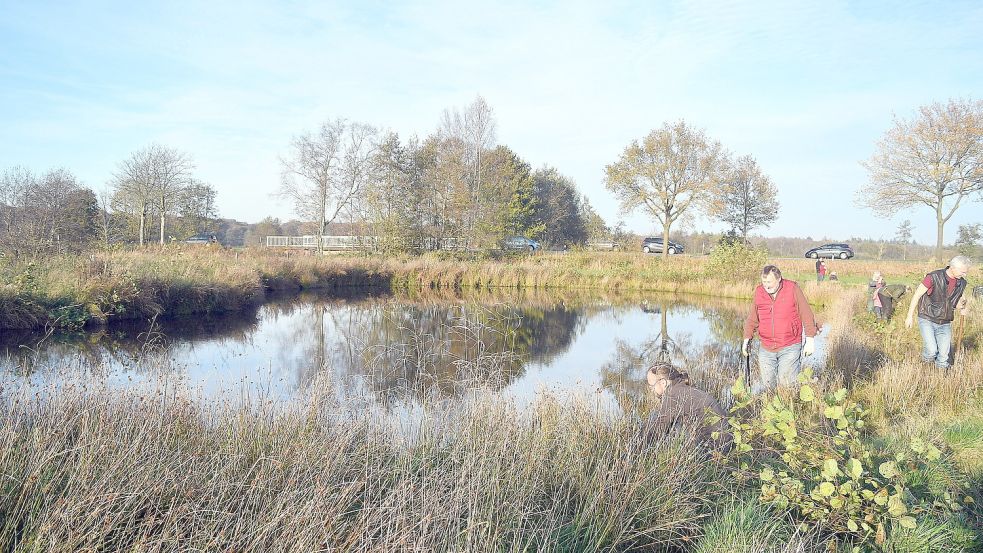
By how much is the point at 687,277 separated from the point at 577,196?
2768 centimetres

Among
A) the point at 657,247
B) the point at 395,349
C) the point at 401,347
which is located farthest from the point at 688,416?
the point at 657,247

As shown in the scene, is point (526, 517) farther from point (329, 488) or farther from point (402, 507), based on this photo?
point (329, 488)

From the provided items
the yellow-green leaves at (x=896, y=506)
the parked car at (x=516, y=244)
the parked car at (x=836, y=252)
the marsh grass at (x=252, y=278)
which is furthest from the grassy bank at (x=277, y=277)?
the yellow-green leaves at (x=896, y=506)

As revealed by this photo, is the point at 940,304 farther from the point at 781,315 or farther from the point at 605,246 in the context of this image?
the point at 605,246

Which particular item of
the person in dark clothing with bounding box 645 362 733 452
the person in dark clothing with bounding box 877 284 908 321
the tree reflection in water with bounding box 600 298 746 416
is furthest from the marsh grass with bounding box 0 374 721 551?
the person in dark clothing with bounding box 877 284 908 321

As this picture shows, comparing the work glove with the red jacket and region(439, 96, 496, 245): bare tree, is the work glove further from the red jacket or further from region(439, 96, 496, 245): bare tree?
region(439, 96, 496, 245): bare tree

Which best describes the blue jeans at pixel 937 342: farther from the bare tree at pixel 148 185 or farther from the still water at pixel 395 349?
the bare tree at pixel 148 185

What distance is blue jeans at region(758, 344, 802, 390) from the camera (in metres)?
6.05

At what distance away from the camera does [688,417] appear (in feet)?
13.7

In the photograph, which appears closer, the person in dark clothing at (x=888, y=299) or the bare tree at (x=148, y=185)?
the person in dark clothing at (x=888, y=299)

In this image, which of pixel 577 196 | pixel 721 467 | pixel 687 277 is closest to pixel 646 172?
pixel 687 277

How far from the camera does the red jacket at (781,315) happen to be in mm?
5914

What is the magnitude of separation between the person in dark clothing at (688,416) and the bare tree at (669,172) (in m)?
29.5

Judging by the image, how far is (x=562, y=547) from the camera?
9.86 ft
